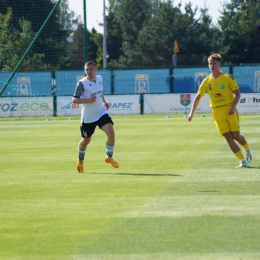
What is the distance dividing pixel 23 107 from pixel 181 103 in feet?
25.6

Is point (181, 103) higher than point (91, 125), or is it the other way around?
point (91, 125)

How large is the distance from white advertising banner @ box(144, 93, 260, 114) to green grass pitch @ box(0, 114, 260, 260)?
18.7 meters

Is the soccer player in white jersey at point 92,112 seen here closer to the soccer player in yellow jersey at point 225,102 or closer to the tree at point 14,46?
the soccer player in yellow jersey at point 225,102

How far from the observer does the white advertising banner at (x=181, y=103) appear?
37438mm

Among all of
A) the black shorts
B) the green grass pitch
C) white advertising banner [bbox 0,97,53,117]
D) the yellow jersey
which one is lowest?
white advertising banner [bbox 0,97,53,117]

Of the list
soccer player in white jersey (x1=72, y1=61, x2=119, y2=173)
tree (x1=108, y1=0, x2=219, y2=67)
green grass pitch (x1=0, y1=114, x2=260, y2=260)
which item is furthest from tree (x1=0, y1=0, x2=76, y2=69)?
soccer player in white jersey (x1=72, y1=61, x2=119, y2=173)

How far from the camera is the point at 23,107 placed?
39.3m

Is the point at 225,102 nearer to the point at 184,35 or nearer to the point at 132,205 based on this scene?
the point at 132,205

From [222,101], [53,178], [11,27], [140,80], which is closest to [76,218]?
[53,178]

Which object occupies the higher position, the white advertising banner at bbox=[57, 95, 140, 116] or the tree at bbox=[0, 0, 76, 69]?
the tree at bbox=[0, 0, 76, 69]

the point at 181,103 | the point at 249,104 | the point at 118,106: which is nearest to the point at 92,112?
the point at 249,104

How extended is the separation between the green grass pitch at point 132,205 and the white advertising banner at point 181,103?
18748 millimetres

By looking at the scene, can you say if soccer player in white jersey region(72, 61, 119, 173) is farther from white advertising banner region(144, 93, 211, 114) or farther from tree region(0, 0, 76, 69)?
tree region(0, 0, 76, 69)

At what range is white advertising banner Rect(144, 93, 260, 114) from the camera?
37438mm
